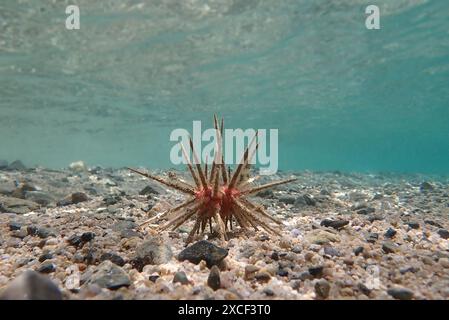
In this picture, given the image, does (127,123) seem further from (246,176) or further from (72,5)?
(246,176)

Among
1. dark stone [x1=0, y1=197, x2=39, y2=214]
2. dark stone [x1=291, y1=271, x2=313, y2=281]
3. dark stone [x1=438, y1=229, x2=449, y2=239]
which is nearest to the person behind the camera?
dark stone [x1=291, y1=271, x2=313, y2=281]

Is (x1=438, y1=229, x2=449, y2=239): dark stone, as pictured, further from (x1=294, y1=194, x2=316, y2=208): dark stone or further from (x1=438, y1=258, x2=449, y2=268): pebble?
(x1=294, y1=194, x2=316, y2=208): dark stone

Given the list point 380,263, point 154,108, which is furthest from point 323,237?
point 154,108

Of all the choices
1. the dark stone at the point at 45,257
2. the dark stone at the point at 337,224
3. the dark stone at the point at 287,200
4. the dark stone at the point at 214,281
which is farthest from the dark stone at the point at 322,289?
the dark stone at the point at 287,200

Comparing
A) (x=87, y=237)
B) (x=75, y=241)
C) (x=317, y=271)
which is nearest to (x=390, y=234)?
(x=317, y=271)

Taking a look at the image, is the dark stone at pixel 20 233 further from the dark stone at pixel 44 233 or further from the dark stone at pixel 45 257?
the dark stone at pixel 45 257

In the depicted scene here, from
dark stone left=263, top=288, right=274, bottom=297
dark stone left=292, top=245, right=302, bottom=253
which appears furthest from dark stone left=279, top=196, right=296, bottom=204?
dark stone left=263, top=288, right=274, bottom=297

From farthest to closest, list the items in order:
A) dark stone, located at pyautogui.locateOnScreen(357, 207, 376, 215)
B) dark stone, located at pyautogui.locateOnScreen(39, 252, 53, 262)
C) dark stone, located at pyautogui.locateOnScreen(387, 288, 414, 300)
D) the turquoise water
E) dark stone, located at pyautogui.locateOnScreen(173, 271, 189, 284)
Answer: the turquoise water, dark stone, located at pyautogui.locateOnScreen(357, 207, 376, 215), dark stone, located at pyautogui.locateOnScreen(39, 252, 53, 262), dark stone, located at pyautogui.locateOnScreen(173, 271, 189, 284), dark stone, located at pyautogui.locateOnScreen(387, 288, 414, 300)
